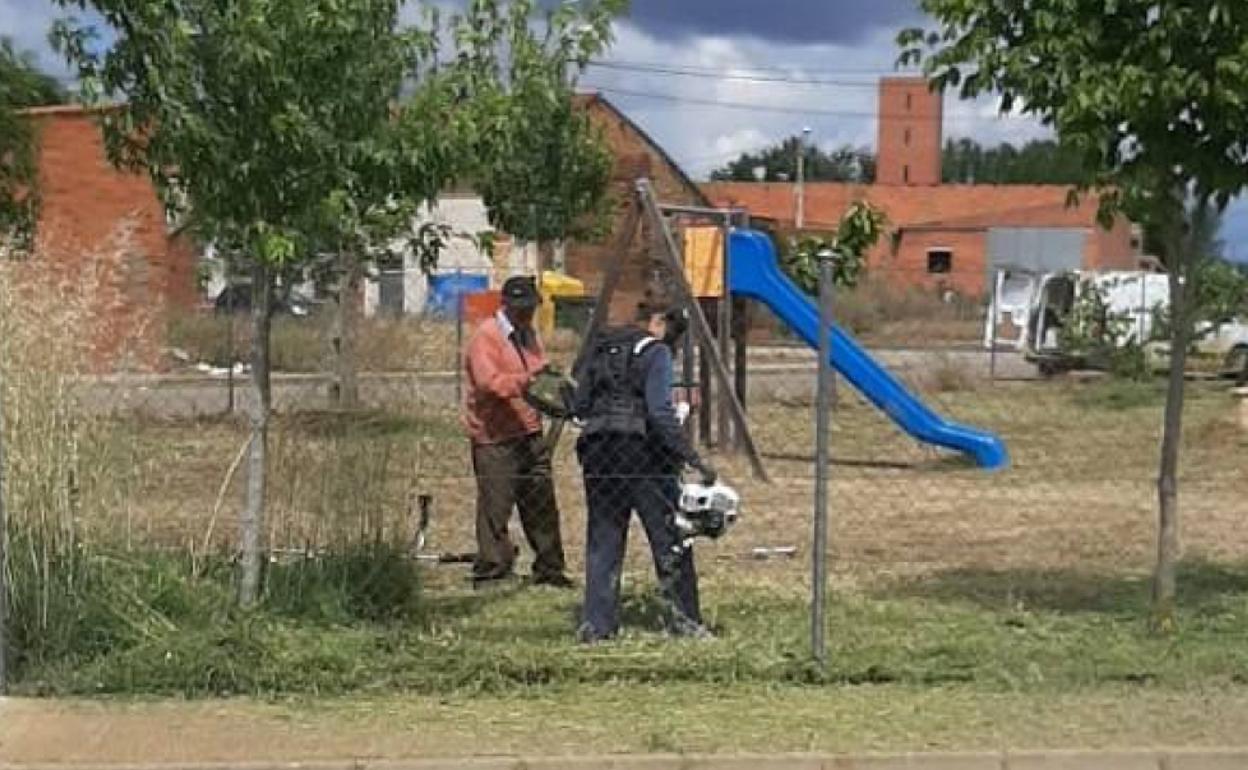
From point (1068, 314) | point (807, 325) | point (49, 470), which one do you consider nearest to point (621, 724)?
point (49, 470)

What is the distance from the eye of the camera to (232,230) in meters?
8.27

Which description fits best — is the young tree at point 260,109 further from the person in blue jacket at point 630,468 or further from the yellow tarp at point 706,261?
the yellow tarp at point 706,261

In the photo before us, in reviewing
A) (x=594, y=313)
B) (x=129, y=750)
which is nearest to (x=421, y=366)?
(x=594, y=313)

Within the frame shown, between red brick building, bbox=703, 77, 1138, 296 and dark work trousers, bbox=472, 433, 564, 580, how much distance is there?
4159 cm

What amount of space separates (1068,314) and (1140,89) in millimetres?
26431

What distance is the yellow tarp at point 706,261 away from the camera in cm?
1923

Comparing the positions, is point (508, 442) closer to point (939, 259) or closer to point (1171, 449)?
point (1171, 449)

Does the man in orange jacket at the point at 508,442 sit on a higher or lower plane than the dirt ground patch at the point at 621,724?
higher

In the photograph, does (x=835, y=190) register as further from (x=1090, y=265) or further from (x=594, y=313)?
(x=594, y=313)

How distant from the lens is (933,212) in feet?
288

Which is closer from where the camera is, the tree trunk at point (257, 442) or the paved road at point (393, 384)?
the tree trunk at point (257, 442)

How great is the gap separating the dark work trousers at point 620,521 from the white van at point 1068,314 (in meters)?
24.3

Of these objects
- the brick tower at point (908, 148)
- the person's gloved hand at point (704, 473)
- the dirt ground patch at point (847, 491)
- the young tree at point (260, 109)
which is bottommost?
the dirt ground patch at point (847, 491)

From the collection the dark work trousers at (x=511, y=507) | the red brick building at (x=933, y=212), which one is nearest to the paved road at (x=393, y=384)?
the dark work trousers at (x=511, y=507)
